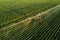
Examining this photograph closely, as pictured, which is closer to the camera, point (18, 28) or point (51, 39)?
point (51, 39)

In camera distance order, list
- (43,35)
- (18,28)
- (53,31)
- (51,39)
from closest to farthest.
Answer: (51,39) < (43,35) < (53,31) < (18,28)

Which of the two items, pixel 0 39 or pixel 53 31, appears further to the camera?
pixel 53 31

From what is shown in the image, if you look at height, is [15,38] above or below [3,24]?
above

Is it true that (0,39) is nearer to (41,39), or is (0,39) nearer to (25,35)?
(25,35)

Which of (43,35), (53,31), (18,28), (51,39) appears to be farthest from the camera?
(18,28)

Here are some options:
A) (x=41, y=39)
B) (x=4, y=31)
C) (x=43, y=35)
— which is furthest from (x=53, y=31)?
(x=4, y=31)

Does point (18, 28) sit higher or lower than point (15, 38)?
lower

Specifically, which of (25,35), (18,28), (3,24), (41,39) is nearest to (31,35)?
(25,35)

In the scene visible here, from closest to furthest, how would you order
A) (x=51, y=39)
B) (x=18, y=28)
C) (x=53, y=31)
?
(x=51, y=39), (x=53, y=31), (x=18, y=28)

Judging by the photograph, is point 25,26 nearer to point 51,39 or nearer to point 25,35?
point 25,35
